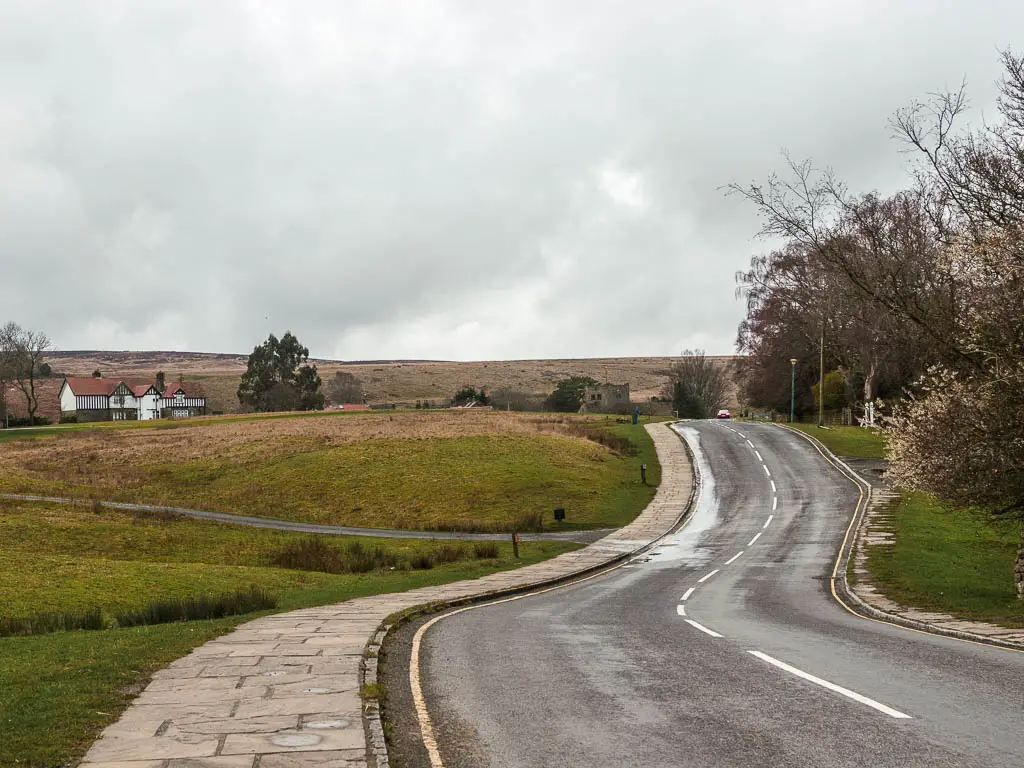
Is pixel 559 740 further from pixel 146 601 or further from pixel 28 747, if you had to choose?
pixel 146 601

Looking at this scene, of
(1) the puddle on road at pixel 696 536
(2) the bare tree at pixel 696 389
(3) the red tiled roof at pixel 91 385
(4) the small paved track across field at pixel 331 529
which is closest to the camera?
(1) the puddle on road at pixel 696 536

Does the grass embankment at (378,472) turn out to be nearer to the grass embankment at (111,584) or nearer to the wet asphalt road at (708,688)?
the grass embankment at (111,584)

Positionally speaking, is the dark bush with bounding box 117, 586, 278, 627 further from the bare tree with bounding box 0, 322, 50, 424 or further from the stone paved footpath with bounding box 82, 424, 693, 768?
the bare tree with bounding box 0, 322, 50, 424

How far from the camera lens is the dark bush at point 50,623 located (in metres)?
17.2

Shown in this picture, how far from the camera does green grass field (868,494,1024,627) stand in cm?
1923

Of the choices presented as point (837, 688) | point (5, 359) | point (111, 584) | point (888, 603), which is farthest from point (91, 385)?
point (837, 688)

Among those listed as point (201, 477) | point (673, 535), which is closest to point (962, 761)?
point (673, 535)

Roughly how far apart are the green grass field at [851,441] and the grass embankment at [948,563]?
555 inches

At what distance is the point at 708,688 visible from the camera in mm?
10266

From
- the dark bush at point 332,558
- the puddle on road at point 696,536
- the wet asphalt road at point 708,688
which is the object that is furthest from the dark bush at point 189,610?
the puddle on road at point 696,536

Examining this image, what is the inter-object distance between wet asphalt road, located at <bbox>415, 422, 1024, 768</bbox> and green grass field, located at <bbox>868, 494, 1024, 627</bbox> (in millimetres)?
2339

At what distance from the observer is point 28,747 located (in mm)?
7703

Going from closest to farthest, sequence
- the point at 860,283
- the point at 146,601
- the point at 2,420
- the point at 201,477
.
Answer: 1. the point at 860,283
2. the point at 146,601
3. the point at 201,477
4. the point at 2,420

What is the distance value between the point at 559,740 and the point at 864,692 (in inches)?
150
